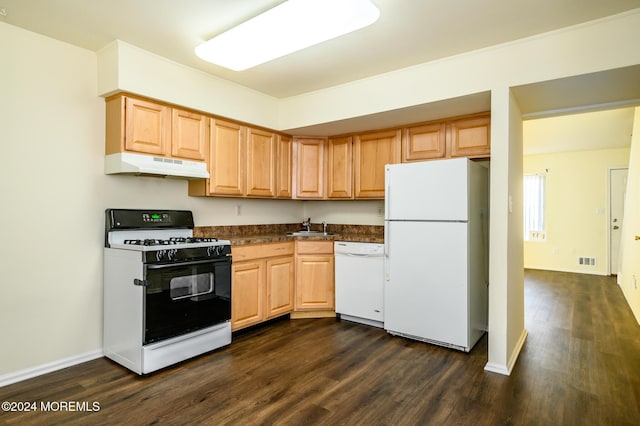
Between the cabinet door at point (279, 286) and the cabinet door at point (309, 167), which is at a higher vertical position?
the cabinet door at point (309, 167)

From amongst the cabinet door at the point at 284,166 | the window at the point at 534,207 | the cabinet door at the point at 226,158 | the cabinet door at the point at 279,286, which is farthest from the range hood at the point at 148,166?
the window at the point at 534,207

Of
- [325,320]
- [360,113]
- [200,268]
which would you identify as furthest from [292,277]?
[360,113]

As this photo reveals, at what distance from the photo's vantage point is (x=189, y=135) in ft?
10.5

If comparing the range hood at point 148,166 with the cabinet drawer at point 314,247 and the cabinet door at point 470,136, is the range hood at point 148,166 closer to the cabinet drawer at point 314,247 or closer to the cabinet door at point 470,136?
the cabinet drawer at point 314,247

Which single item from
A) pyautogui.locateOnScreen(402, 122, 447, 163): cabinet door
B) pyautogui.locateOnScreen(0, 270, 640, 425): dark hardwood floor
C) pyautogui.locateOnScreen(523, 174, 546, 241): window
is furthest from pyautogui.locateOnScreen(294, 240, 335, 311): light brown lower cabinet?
pyautogui.locateOnScreen(523, 174, 546, 241): window

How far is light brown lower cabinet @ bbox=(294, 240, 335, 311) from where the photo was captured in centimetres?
387

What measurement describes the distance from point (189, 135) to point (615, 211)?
7313 millimetres

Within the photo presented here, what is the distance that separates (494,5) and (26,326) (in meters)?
3.71

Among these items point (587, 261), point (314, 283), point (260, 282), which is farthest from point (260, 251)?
point (587, 261)

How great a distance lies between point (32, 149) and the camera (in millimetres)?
2566

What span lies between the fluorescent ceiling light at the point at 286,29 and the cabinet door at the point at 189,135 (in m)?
0.75

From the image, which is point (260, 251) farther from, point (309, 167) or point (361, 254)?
point (309, 167)

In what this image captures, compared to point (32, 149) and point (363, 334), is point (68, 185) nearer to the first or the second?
point (32, 149)

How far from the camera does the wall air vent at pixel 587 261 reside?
6.77 meters
